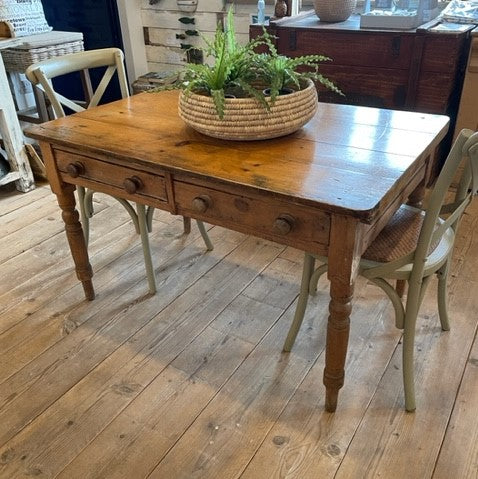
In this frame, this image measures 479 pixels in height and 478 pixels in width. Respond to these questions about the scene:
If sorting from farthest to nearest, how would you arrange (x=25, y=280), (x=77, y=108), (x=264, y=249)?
(x=264, y=249) < (x=25, y=280) < (x=77, y=108)

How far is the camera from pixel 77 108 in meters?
2.03

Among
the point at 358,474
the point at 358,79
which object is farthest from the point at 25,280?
the point at 358,79

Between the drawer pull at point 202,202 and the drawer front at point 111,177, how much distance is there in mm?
132

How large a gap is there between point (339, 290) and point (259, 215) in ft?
0.92

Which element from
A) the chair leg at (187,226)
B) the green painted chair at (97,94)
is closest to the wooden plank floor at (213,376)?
the chair leg at (187,226)

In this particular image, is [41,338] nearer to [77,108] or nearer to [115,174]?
[115,174]

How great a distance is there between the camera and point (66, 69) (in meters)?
2.00

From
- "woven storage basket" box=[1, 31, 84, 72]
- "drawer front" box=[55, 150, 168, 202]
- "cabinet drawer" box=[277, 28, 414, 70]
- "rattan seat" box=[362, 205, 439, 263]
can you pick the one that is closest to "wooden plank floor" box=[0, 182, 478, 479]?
"rattan seat" box=[362, 205, 439, 263]

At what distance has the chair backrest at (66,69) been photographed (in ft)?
6.20

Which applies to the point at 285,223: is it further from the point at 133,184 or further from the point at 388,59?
the point at 388,59

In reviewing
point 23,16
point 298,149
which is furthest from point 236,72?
point 23,16

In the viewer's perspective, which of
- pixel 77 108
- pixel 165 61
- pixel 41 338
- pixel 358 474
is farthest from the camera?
pixel 165 61

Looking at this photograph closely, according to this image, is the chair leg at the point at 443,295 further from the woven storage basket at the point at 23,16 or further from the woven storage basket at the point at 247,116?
the woven storage basket at the point at 23,16

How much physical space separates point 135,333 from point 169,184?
2.39ft
